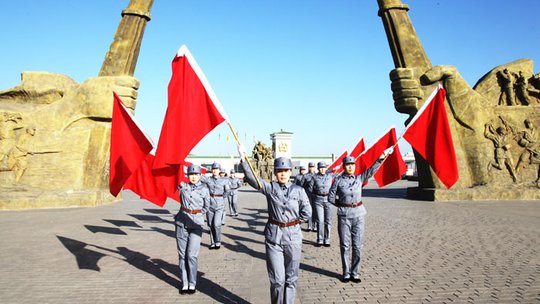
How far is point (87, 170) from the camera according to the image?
14633mm

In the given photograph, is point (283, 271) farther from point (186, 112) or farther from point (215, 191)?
point (215, 191)

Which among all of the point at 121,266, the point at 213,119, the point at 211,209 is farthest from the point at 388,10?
the point at 121,266

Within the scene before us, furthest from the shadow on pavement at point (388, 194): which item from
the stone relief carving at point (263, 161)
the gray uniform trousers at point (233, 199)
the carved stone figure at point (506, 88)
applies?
the stone relief carving at point (263, 161)

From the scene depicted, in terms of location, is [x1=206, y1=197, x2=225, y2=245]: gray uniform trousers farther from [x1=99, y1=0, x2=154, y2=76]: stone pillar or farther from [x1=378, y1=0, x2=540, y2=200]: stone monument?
[x1=99, y1=0, x2=154, y2=76]: stone pillar

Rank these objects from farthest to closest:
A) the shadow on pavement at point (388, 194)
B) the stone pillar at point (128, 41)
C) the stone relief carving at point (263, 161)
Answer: the stone relief carving at point (263, 161) → the shadow on pavement at point (388, 194) → the stone pillar at point (128, 41)

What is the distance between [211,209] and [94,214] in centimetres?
638

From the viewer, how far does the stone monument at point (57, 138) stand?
553 inches

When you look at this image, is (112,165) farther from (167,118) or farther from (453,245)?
(453,245)

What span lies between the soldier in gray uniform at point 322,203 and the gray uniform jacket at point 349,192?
200 centimetres

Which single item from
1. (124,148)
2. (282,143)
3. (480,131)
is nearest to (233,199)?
(124,148)

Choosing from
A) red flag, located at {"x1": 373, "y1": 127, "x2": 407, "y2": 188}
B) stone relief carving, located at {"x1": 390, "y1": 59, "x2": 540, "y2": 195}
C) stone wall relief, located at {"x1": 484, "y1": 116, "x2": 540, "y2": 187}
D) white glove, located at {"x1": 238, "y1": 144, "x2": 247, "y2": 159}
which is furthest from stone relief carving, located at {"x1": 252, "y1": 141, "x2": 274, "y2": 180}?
white glove, located at {"x1": 238, "y1": 144, "x2": 247, "y2": 159}

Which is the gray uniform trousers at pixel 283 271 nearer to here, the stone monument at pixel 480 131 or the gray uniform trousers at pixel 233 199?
the gray uniform trousers at pixel 233 199

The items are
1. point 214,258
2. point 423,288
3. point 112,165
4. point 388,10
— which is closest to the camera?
point 423,288

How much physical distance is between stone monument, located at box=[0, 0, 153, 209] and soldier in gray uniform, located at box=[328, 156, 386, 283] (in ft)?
38.4
